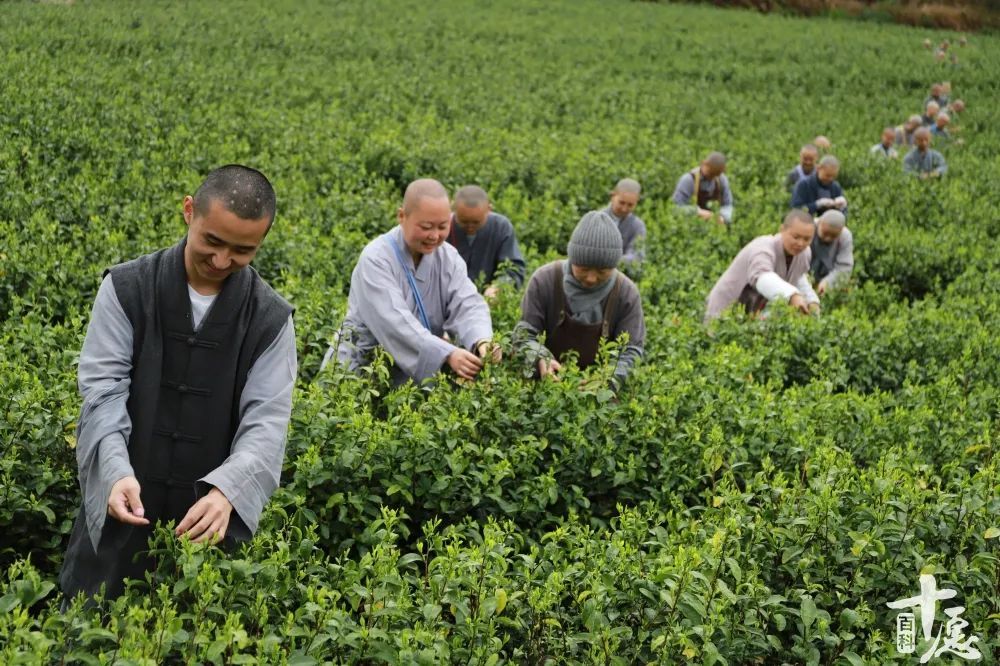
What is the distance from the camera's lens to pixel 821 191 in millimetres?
12844

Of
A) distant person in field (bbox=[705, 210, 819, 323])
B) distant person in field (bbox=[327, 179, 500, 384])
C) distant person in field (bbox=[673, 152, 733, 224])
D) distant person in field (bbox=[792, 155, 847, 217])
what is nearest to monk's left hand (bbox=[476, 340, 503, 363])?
distant person in field (bbox=[327, 179, 500, 384])

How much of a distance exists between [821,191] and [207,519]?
1109cm

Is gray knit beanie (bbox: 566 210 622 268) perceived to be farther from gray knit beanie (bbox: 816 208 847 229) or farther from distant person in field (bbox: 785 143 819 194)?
distant person in field (bbox: 785 143 819 194)

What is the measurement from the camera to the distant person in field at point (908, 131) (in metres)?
18.4

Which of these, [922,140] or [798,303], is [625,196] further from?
[922,140]

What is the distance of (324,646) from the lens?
310 centimetres

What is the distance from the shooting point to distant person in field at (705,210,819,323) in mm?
7926

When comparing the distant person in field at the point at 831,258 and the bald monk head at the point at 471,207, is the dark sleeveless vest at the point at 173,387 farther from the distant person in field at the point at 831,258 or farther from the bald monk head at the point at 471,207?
the distant person in field at the point at 831,258

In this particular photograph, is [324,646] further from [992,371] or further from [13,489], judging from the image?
[992,371]

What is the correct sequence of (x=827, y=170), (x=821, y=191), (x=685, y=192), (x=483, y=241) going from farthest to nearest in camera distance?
1. (x=821, y=191)
2. (x=827, y=170)
3. (x=685, y=192)
4. (x=483, y=241)

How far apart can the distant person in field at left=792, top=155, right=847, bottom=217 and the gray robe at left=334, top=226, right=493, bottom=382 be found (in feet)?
26.9

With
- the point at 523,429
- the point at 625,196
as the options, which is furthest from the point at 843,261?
the point at 523,429

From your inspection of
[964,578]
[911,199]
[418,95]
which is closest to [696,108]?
[418,95]

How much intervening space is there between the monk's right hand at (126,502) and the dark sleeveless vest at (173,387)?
0.79 ft
